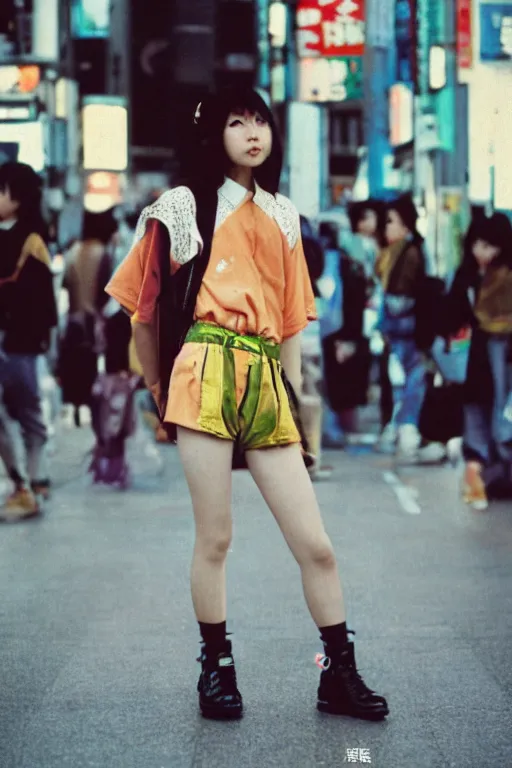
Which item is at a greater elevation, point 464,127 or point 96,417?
point 464,127

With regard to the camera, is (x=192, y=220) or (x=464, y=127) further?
Answer: (x=464, y=127)

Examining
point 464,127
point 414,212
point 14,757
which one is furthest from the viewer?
point 464,127

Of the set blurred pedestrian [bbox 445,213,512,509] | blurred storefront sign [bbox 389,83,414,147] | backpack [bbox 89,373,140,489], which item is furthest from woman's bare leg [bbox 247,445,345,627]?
blurred storefront sign [bbox 389,83,414,147]

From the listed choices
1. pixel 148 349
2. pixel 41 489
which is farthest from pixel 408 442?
pixel 148 349

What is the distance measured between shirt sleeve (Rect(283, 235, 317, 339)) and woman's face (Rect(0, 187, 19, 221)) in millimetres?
4856

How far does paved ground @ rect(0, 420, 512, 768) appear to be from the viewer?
4480 millimetres

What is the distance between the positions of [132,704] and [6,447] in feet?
16.1

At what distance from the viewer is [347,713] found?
15.7 feet

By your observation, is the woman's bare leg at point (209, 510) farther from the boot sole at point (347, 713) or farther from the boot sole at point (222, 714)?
the boot sole at point (347, 713)

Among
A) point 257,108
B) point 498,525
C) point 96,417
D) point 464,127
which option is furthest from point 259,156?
point 464,127

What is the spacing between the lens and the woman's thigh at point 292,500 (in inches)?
187

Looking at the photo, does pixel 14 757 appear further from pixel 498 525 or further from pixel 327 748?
pixel 498 525

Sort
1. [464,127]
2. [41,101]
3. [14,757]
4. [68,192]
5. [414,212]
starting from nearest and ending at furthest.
A: 1. [14,757]
2. [414,212]
3. [464,127]
4. [41,101]
5. [68,192]

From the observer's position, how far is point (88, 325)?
1205 centimetres
